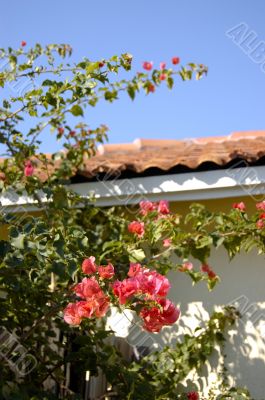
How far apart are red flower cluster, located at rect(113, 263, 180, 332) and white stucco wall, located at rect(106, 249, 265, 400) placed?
2.25m

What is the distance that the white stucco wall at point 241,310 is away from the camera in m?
4.07

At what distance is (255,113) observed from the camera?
4762mm

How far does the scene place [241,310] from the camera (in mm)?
4195

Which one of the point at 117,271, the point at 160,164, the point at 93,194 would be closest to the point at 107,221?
the point at 93,194

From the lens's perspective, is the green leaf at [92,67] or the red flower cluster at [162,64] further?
the red flower cluster at [162,64]

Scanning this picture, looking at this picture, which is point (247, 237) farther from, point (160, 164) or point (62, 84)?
point (62, 84)

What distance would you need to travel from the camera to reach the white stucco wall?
407 centimetres

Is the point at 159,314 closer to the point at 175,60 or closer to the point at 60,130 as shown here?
the point at 175,60

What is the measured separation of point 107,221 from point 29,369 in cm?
163

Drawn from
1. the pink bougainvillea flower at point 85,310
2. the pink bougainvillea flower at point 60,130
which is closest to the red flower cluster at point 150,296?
the pink bougainvillea flower at point 85,310

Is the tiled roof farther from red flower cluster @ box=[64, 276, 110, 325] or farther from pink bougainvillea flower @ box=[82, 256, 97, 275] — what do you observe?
red flower cluster @ box=[64, 276, 110, 325]

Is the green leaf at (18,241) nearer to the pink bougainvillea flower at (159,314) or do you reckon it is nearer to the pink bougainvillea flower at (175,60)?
the pink bougainvillea flower at (159,314)

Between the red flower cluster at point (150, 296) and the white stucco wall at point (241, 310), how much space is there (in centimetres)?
225

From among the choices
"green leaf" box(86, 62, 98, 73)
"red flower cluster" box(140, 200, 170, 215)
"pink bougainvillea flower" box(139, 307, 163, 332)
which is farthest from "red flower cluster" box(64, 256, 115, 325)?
"red flower cluster" box(140, 200, 170, 215)
